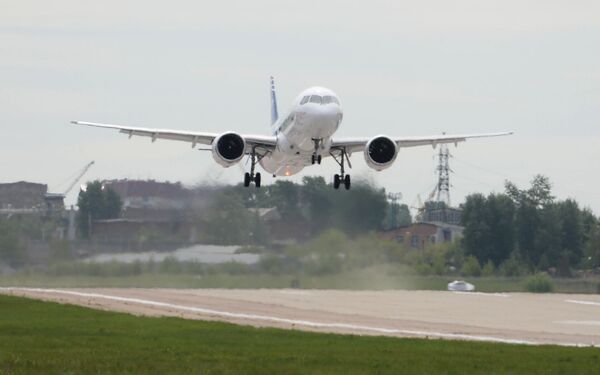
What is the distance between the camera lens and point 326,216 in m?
70.4

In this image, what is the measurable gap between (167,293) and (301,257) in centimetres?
766

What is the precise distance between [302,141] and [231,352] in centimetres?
1439

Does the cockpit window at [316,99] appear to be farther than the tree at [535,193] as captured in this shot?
No

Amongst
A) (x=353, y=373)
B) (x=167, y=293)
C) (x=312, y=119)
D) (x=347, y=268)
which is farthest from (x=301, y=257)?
(x=353, y=373)

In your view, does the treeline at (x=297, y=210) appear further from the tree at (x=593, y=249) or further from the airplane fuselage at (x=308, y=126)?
the tree at (x=593, y=249)

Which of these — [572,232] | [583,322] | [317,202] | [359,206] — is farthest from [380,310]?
[572,232]

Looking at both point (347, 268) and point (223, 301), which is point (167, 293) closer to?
point (223, 301)

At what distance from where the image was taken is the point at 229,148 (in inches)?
2263

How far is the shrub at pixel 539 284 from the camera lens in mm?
88250

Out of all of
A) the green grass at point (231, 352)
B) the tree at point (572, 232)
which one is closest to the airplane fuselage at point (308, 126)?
the green grass at point (231, 352)

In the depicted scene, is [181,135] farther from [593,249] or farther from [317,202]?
[593,249]

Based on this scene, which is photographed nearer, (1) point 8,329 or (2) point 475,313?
(1) point 8,329

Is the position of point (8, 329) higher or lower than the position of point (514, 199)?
lower

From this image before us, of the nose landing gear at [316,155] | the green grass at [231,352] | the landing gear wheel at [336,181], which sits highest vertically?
the nose landing gear at [316,155]
